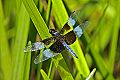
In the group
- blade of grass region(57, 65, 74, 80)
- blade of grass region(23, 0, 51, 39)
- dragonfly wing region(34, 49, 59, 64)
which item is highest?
blade of grass region(23, 0, 51, 39)

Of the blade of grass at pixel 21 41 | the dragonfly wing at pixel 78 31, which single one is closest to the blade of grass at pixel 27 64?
the blade of grass at pixel 21 41

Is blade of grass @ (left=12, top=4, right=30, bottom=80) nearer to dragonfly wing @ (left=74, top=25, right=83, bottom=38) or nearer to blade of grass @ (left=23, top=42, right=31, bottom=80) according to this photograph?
blade of grass @ (left=23, top=42, right=31, bottom=80)

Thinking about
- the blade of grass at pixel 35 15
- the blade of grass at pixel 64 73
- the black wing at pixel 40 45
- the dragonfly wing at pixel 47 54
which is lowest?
the blade of grass at pixel 64 73

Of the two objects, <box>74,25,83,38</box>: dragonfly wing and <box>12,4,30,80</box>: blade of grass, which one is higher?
<box>12,4,30,80</box>: blade of grass

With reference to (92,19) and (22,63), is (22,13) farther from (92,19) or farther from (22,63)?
(92,19)

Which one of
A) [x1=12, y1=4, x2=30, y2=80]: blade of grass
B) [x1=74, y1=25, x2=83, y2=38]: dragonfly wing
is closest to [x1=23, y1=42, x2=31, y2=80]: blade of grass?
[x1=12, y1=4, x2=30, y2=80]: blade of grass

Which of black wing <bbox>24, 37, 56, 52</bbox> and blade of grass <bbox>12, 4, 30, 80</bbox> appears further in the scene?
blade of grass <bbox>12, 4, 30, 80</bbox>

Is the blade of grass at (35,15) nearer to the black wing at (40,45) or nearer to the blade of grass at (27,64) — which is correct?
the black wing at (40,45)

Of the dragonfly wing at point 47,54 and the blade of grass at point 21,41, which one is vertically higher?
the blade of grass at point 21,41

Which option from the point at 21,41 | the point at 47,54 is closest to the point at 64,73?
the point at 47,54

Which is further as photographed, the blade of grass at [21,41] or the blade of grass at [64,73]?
the blade of grass at [21,41]

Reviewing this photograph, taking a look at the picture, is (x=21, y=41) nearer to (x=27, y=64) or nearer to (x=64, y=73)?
(x=27, y=64)

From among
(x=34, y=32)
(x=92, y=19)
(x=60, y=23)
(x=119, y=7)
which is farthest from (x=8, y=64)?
(x=92, y=19)
